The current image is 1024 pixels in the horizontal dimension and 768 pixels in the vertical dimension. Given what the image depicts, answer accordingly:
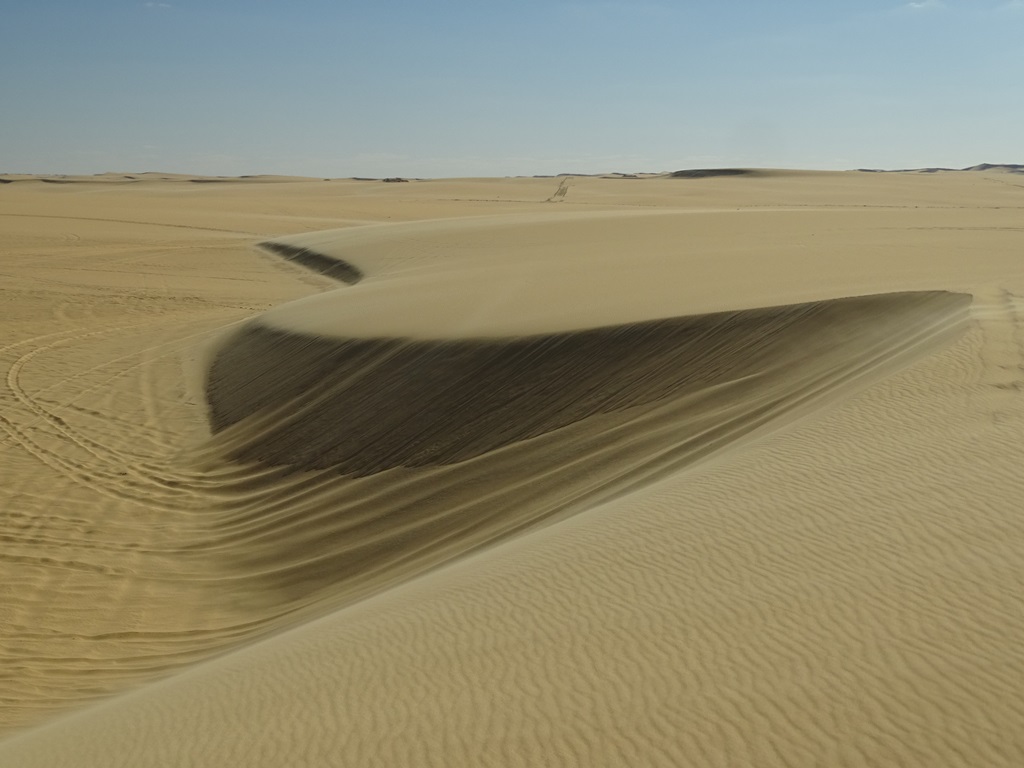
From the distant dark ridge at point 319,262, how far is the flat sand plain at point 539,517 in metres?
5.01

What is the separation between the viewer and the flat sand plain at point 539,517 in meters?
4.27

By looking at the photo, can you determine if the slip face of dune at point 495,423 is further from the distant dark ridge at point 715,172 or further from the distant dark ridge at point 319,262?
the distant dark ridge at point 715,172

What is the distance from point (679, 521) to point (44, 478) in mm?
7931

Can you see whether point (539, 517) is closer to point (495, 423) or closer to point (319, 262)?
point (495, 423)

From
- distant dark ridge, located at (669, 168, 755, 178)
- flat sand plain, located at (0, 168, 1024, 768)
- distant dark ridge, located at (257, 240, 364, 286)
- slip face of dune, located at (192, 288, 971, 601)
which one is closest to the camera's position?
flat sand plain, located at (0, 168, 1024, 768)

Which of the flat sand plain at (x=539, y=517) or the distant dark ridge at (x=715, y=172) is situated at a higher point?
the distant dark ridge at (x=715, y=172)

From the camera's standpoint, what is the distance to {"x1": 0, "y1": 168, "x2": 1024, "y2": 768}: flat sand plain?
168 inches

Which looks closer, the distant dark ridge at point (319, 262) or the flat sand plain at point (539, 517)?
the flat sand plain at point (539, 517)

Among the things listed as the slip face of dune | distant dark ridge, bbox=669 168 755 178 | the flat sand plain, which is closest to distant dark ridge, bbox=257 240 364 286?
the flat sand plain

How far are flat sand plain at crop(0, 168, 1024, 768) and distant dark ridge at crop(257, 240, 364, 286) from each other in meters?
5.01

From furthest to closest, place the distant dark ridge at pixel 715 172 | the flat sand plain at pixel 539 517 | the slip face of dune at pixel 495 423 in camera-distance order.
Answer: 1. the distant dark ridge at pixel 715 172
2. the slip face of dune at pixel 495 423
3. the flat sand plain at pixel 539 517

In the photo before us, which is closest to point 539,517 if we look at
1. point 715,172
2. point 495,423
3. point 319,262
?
point 495,423

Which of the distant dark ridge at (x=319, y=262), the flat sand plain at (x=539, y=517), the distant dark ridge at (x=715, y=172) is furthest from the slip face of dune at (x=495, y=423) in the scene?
the distant dark ridge at (x=715, y=172)

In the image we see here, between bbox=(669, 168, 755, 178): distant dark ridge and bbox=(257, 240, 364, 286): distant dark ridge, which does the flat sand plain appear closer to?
bbox=(257, 240, 364, 286): distant dark ridge
